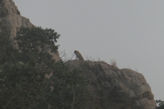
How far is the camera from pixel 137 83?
2450 cm

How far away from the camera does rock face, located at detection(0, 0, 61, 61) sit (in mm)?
22375

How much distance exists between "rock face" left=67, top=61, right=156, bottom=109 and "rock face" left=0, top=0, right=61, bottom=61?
360 cm

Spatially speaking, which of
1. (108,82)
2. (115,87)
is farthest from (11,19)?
(115,87)

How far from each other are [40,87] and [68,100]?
174 centimetres

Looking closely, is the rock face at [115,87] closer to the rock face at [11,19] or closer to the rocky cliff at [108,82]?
the rocky cliff at [108,82]

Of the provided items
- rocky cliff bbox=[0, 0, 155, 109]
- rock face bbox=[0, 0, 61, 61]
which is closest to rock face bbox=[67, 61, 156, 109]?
rocky cliff bbox=[0, 0, 155, 109]

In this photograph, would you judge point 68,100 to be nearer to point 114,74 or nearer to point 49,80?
point 49,80

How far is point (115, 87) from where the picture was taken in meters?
23.6

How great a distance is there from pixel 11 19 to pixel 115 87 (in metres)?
10.6

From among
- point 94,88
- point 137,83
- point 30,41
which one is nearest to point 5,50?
point 30,41

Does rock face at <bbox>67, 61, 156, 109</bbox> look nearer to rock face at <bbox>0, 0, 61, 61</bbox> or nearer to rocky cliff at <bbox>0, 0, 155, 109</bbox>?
rocky cliff at <bbox>0, 0, 155, 109</bbox>

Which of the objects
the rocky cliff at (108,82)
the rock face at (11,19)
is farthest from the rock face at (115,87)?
the rock face at (11,19)

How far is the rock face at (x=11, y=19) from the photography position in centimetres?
2238

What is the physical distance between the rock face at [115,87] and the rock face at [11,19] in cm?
360
